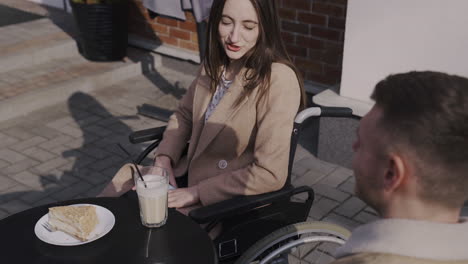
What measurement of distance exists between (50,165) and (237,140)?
230cm

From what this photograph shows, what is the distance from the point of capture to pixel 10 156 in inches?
181

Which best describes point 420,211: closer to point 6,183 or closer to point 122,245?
point 122,245

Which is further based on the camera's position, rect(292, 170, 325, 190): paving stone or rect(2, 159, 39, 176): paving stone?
rect(2, 159, 39, 176): paving stone

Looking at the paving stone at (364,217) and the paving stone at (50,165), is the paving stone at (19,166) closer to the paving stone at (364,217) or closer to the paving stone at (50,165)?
the paving stone at (50,165)

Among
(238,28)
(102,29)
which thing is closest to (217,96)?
(238,28)

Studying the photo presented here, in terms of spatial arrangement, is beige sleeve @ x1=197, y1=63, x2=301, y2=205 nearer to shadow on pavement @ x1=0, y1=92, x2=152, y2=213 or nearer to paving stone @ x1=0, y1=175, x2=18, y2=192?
shadow on pavement @ x1=0, y1=92, x2=152, y2=213

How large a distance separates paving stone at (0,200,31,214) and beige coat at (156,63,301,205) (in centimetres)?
149

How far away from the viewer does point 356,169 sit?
140 centimetres

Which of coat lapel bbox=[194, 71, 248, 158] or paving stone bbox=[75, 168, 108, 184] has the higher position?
coat lapel bbox=[194, 71, 248, 158]

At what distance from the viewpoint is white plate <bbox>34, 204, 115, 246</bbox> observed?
2.12 m

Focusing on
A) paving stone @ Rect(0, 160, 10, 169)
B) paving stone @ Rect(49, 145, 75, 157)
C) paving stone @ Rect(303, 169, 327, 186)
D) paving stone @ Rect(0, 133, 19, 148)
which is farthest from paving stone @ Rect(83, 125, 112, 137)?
paving stone @ Rect(303, 169, 327, 186)

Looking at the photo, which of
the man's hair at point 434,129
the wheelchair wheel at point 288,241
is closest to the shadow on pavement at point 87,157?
the wheelchair wheel at point 288,241

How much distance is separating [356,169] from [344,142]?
3045 mm

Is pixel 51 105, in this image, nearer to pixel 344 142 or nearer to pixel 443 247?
pixel 344 142
